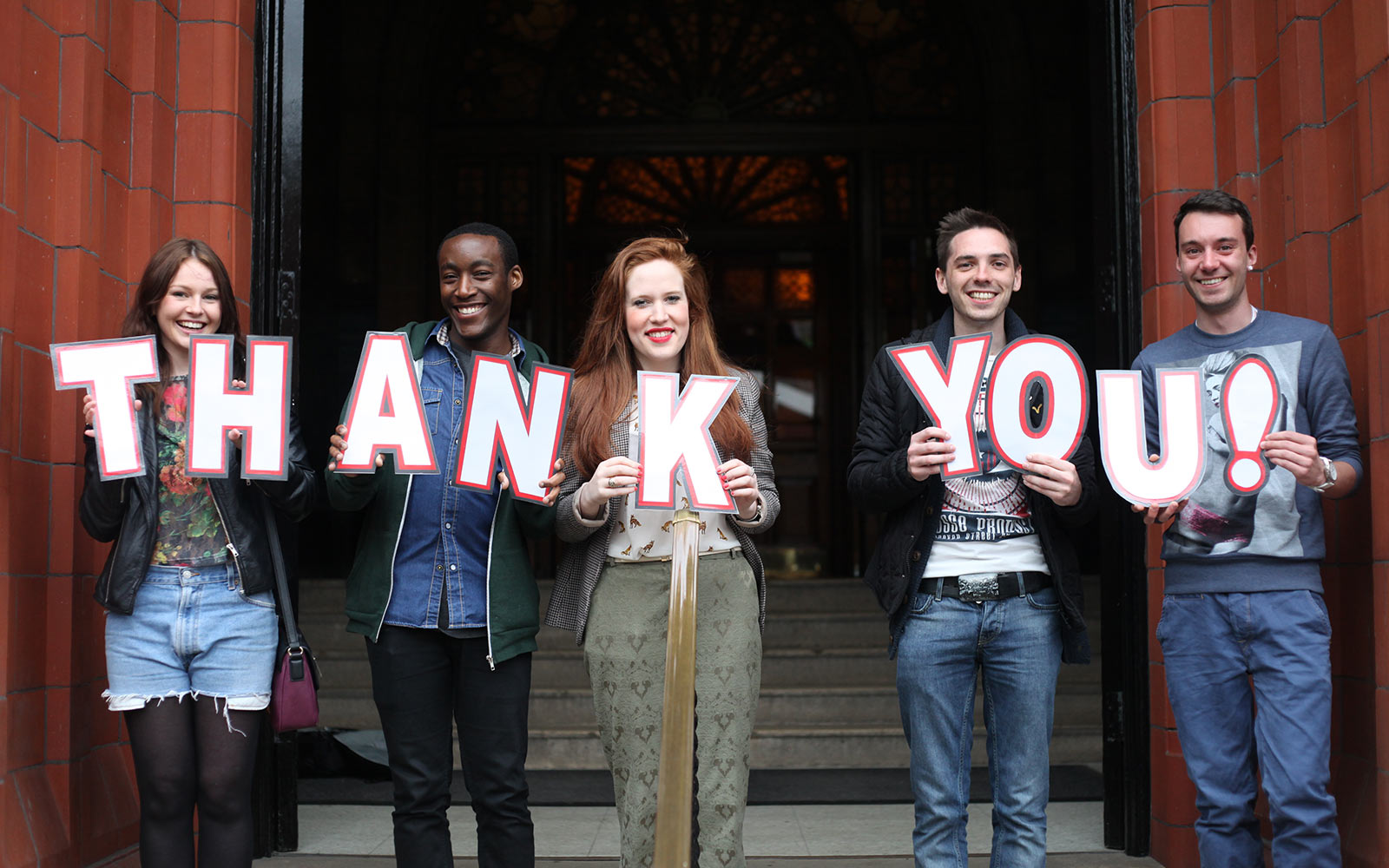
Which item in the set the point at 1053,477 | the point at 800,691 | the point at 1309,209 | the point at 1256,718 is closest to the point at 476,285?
the point at 1053,477

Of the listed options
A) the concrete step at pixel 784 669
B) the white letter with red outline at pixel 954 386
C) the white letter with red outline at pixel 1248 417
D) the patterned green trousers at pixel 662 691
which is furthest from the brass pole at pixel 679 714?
the concrete step at pixel 784 669

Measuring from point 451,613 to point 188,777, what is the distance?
2.08 ft

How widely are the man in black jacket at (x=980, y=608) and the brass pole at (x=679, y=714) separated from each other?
18.4 inches

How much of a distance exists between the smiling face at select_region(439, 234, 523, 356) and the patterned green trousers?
64 cm

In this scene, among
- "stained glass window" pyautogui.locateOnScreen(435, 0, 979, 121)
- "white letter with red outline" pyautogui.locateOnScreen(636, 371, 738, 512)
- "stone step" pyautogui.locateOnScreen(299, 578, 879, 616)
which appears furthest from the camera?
"stained glass window" pyautogui.locateOnScreen(435, 0, 979, 121)

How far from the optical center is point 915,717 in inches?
108

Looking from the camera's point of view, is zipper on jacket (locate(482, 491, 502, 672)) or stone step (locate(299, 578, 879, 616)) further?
stone step (locate(299, 578, 879, 616))

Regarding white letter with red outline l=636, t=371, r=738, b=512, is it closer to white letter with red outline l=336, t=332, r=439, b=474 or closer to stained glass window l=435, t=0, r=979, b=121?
white letter with red outline l=336, t=332, r=439, b=474

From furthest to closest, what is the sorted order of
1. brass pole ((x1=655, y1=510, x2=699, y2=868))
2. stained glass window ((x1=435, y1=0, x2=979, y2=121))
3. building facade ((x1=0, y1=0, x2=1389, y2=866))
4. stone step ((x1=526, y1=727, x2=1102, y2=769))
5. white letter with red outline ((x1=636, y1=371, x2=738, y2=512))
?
stained glass window ((x1=435, y1=0, x2=979, y2=121)), stone step ((x1=526, y1=727, x2=1102, y2=769)), building facade ((x1=0, y1=0, x2=1389, y2=866)), white letter with red outline ((x1=636, y1=371, x2=738, y2=512)), brass pole ((x1=655, y1=510, x2=699, y2=868))

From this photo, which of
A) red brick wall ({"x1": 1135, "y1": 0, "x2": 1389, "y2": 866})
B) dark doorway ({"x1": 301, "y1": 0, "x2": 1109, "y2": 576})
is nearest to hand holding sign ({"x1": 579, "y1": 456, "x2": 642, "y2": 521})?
red brick wall ({"x1": 1135, "y1": 0, "x2": 1389, "y2": 866})

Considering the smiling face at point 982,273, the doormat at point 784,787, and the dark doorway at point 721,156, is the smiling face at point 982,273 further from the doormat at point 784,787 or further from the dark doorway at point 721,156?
the dark doorway at point 721,156

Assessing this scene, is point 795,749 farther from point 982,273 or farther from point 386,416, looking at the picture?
point 386,416

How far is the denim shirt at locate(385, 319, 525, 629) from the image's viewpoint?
269 centimetres

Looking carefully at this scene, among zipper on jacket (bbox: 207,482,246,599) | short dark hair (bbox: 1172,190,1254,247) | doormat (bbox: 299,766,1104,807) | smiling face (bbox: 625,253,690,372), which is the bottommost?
doormat (bbox: 299,766,1104,807)
